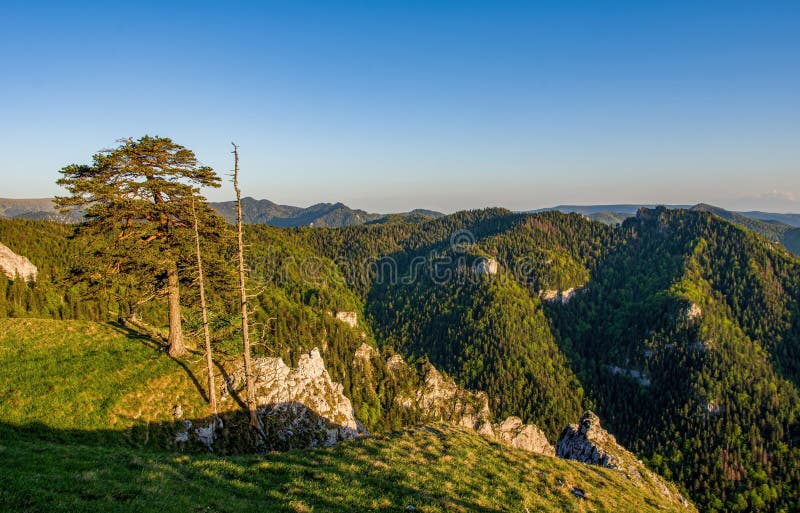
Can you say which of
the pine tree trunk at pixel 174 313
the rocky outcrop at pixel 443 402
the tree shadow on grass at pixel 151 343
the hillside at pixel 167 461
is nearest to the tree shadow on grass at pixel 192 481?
the hillside at pixel 167 461

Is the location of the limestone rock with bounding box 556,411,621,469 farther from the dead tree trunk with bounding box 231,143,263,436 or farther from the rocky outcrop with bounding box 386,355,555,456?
the rocky outcrop with bounding box 386,355,555,456

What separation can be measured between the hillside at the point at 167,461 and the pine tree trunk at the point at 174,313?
3.09 feet

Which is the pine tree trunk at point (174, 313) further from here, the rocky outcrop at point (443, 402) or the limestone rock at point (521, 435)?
the rocky outcrop at point (443, 402)

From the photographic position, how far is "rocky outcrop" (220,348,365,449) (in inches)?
1170

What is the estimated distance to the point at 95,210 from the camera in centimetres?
2406

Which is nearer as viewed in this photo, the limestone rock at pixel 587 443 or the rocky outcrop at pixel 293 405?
the rocky outcrop at pixel 293 405

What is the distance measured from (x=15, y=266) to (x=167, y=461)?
151913mm

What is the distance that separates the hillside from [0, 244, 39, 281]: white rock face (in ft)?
410

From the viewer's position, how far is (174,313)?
92.1 feet

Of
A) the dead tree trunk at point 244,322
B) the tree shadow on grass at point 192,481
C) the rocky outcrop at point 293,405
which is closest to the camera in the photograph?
the tree shadow on grass at point 192,481

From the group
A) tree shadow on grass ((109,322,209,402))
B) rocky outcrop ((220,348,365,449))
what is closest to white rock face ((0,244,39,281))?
tree shadow on grass ((109,322,209,402))

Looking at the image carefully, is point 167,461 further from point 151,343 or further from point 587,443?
point 587,443

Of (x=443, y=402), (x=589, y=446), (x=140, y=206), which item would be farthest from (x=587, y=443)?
(x=443, y=402)

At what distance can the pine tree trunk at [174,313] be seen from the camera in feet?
88.8
